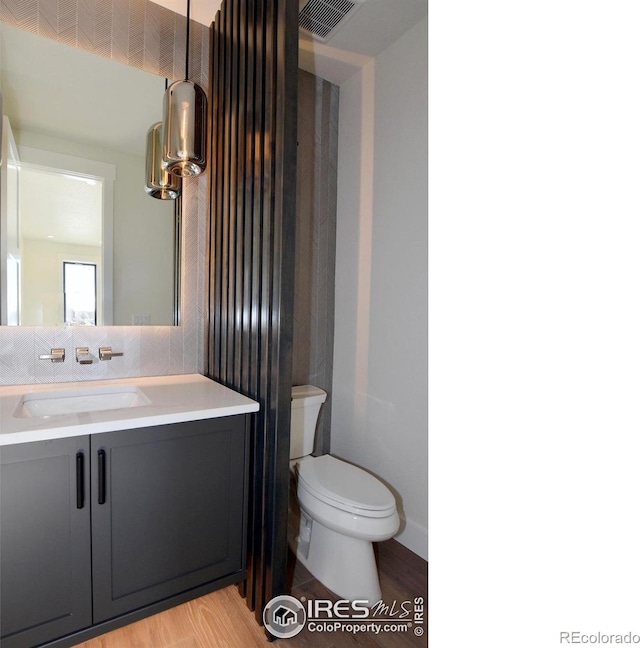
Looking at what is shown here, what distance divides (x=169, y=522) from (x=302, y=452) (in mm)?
885

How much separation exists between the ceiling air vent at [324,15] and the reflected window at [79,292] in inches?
64.2

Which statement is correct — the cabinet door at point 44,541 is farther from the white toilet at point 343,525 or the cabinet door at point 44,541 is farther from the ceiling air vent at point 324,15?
the ceiling air vent at point 324,15

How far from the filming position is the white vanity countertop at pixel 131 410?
1157 mm

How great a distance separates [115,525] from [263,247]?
3.61 ft

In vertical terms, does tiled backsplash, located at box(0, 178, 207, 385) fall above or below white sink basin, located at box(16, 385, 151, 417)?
above

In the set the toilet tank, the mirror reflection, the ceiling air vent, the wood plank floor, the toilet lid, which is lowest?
the wood plank floor

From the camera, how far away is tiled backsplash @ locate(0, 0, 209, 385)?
1.65 meters

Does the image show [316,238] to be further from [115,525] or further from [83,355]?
[115,525]

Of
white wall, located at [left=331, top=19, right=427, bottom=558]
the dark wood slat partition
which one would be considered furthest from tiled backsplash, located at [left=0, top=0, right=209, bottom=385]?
white wall, located at [left=331, top=19, right=427, bottom=558]

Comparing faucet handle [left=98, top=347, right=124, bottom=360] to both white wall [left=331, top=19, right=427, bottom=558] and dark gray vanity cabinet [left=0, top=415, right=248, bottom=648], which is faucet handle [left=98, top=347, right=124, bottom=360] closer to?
dark gray vanity cabinet [left=0, top=415, right=248, bottom=648]

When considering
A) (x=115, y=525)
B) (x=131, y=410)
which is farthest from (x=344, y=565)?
(x=131, y=410)
